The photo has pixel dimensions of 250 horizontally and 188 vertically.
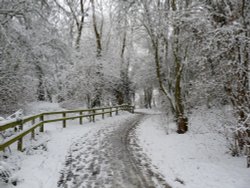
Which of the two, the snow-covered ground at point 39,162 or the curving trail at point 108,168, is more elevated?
the snow-covered ground at point 39,162

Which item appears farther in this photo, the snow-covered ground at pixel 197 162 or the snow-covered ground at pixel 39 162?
the snow-covered ground at pixel 197 162

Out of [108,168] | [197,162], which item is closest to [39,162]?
[108,168]

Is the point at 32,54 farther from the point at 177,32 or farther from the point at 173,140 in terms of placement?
the point at 173,140

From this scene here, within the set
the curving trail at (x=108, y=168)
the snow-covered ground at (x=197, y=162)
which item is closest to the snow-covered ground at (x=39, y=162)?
the curving trail at (x=108, y=168)

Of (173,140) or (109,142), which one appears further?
(173,140)

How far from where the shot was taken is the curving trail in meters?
4.39

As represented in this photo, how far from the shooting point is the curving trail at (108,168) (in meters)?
4.39

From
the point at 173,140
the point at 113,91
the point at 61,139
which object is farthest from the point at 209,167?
the point at 113,91

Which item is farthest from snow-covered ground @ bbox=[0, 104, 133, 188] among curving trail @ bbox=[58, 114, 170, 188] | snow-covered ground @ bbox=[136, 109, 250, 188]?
snow-covered ground @ bbox=[136, 109, 250, 188]

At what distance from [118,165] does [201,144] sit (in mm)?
4012

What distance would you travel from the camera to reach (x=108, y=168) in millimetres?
5273

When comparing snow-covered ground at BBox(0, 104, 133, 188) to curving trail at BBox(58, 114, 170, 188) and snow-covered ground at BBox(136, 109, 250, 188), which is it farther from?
snow-covered ground at BBox(136, 109, 250, 188)

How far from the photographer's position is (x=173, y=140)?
348 inches

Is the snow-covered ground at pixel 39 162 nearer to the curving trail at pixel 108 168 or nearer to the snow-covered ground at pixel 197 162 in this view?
the curving trail at pixel 108 168
